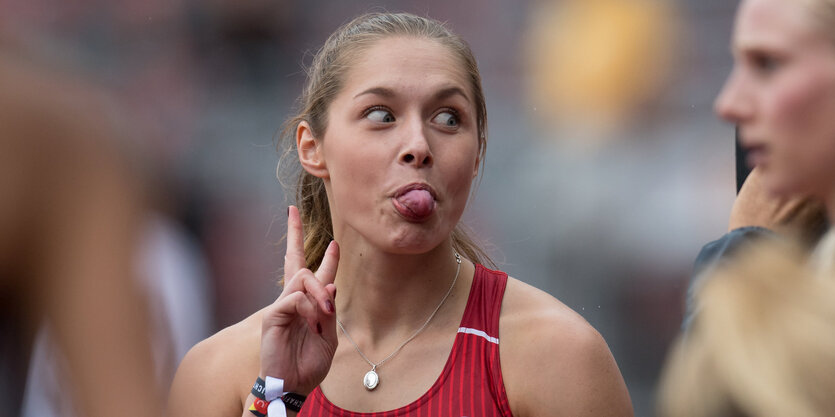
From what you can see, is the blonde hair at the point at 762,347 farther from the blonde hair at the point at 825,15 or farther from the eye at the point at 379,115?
the eye at the point at 379,115

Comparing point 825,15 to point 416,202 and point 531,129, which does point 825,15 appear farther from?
point 531,129

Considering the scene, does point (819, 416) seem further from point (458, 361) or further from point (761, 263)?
point (458, 361)

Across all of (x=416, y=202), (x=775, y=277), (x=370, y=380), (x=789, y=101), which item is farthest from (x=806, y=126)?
(x=370, y=380)

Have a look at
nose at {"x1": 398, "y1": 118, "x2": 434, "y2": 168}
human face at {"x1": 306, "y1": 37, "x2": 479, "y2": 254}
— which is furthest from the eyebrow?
nose at {"x1": 398, "y1": 118, "x2": 434, "y2": 168}

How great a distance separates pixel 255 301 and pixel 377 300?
1.50m

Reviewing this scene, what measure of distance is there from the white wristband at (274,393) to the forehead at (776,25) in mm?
1249

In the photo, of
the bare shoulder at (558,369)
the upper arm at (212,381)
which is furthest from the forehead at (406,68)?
the upper arm at (212,381)

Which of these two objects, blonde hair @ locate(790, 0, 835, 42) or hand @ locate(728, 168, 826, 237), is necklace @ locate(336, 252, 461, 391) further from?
blonde hair @ locate(790, 0, 835, 42)

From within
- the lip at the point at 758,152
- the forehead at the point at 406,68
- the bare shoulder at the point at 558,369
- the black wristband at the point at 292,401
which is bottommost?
the bare shoulder at the point at 558,369

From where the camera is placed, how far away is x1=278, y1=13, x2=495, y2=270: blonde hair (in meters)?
2.48

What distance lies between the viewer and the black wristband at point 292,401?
209cm

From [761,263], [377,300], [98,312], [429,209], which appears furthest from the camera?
[377,300]

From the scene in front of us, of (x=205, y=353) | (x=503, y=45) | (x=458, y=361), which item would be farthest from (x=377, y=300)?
(x=503, y=45)

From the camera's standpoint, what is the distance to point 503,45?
396cm
